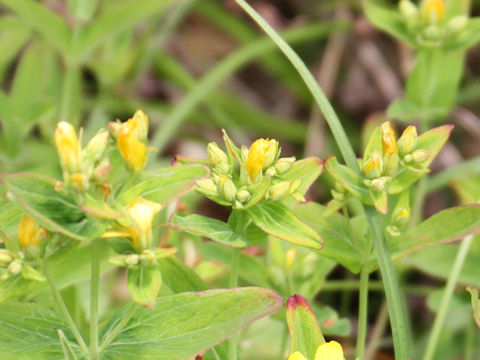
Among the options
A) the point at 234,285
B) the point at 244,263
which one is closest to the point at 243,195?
the point at 234,285

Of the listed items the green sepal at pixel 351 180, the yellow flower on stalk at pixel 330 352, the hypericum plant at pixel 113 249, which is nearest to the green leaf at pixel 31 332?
the hypericum plant at pixel 113 249

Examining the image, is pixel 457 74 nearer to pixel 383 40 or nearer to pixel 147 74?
pixel 383 40

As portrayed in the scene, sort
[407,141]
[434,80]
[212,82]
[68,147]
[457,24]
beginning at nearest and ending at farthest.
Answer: [68,147], [407,141], [457,24], [434,80], [212,82]

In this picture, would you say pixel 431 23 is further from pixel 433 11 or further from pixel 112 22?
pixel 112 22

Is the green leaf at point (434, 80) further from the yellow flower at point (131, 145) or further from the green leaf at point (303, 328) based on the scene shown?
the yellow flower at point (131, 145)

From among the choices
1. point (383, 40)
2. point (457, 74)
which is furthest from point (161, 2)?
point (383, 40)
